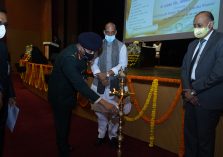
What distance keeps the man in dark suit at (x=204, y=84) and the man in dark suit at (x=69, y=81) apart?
2.76 feet

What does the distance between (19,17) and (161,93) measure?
1175 cm

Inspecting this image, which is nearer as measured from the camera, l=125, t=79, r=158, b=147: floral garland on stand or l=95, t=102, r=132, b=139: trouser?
l=125, t=79, r=158, b=147: floral garland on stand

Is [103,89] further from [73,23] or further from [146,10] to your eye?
[73,23]

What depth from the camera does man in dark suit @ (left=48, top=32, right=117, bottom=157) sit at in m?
2.18

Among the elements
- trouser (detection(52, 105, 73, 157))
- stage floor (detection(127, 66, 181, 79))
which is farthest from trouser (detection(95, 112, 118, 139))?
trouser (detection(52, 105, 73, 157))

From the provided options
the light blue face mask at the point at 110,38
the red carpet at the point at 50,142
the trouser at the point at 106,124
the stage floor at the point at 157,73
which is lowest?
the red carpet at the point at 50,142

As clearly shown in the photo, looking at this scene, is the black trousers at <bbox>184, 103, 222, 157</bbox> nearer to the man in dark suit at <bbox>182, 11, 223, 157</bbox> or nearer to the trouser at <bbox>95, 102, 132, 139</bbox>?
the man in dark suit at <bbox>182, 11, 223, 157</bbox>

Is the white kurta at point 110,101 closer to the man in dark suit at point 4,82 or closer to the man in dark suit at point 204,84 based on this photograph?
the man in dark suit at point 204,84

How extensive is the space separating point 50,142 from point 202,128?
2065mm

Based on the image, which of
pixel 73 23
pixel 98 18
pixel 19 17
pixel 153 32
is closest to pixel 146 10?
pixel 153 32

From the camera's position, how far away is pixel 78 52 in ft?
7.50

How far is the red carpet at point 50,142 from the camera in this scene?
10.9 feet

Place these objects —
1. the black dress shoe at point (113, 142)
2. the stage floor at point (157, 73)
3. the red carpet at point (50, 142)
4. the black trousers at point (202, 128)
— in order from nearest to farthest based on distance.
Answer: the black trousers at point (202, 128)
the red carpet at point (50, 142)
the black dress shoe at point (113, 142)
the stage floor at point (157, 73)

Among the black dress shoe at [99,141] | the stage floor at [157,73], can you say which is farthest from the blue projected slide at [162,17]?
the black dress shoe at [99,141]
